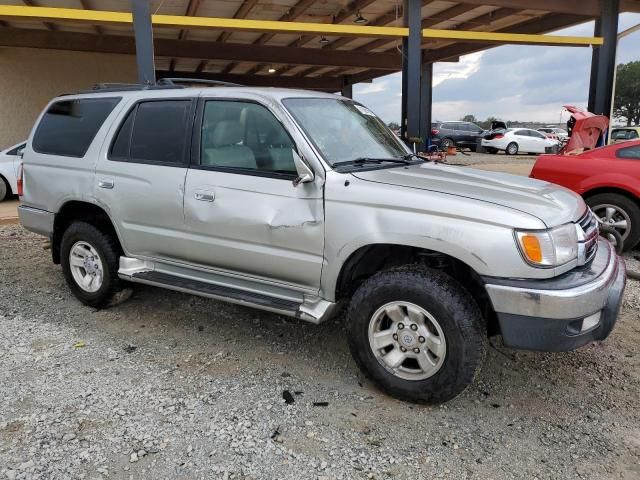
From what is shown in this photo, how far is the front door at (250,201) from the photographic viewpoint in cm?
332

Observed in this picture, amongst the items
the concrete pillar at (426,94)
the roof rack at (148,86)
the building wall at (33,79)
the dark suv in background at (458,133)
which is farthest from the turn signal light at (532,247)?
the dark suv in background at (458,133)

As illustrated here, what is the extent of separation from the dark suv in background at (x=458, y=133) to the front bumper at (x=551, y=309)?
25093 mm

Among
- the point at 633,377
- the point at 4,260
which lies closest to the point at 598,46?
the point at 633,377

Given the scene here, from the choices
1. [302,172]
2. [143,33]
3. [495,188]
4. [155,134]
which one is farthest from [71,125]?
[143,33]

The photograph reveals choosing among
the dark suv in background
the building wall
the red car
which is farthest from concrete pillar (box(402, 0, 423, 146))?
the dark suv in background

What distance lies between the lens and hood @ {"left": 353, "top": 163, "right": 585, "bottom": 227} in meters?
2.92

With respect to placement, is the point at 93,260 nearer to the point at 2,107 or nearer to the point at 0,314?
the point at 0,314

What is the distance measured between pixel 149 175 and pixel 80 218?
1098 millimetres

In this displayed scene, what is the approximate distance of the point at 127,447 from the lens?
2.71 m

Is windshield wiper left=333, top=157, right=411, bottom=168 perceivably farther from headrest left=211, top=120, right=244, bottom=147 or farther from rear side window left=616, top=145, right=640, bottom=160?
rear side window left=616, top=145, right=640, bottom=160

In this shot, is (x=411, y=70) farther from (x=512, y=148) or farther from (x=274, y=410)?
(x=512, y=148)

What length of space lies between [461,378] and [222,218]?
185 centimetres

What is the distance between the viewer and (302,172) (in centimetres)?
323

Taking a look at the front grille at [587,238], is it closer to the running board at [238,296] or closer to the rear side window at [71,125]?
the running board at [238,296]
